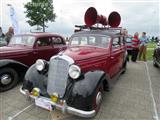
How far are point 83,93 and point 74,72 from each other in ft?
1.40

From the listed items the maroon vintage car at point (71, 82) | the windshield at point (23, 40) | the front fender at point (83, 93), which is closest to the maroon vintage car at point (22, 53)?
the windshield at point (23, 40)

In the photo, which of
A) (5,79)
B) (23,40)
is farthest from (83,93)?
(23,40)

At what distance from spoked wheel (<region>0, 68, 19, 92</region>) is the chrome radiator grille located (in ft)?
6.69

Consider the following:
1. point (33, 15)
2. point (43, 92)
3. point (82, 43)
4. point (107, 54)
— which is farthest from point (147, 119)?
point (33, 15)

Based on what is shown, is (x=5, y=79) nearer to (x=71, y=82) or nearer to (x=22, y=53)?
(x=22, y=53)

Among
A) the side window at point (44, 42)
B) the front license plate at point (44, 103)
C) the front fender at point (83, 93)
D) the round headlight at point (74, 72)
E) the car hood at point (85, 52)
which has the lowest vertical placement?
the front license plate at point (44, 103)

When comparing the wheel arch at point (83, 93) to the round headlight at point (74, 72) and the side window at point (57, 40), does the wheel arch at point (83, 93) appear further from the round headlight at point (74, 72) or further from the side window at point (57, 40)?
the side window at point (57, 40)

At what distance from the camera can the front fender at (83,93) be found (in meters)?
2.52

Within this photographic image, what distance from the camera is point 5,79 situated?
4.23 m

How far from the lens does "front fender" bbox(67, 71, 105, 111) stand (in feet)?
8.27

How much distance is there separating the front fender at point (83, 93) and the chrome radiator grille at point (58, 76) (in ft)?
0.77

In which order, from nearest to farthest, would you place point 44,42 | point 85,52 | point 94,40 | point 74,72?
point 74,72 < point 85,52 < point 94,40 < point 44,42

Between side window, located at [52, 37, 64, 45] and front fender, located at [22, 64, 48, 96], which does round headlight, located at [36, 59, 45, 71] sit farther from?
side window, located at [52, 37, 64, 45]

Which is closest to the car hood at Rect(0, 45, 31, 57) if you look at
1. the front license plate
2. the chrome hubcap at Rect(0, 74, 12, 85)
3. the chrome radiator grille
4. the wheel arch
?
the chrome hubcap at Rect(0, 74, 12, 85)
